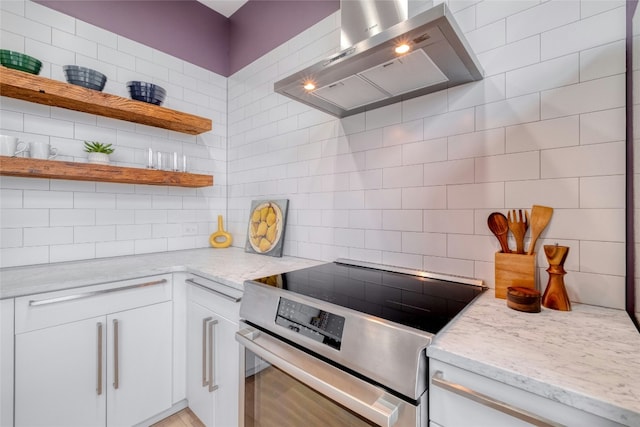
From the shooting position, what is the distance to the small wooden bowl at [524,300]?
0.87m

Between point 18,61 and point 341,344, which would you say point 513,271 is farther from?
point 18,61

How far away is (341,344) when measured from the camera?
31.9 inches

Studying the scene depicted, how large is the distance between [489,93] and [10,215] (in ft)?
8.21

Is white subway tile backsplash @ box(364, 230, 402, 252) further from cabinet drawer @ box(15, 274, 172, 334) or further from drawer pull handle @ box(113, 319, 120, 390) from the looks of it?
drawer pull handle @ box(113, 319, 120, 390)

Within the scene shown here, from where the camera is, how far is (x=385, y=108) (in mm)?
1467

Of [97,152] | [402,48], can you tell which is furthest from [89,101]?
[402,48]

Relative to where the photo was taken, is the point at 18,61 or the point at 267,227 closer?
the point at 18,61

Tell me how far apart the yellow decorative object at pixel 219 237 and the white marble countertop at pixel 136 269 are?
368 millimetres

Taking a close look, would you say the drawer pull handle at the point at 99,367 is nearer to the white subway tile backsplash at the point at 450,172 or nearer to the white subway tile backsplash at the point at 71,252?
the white subway tile backsplash at the point at 71,252

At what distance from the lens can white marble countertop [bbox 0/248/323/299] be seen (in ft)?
4.09

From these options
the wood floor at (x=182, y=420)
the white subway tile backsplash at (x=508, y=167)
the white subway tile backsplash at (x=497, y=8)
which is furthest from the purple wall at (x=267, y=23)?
the wood floor at (x=182, y=420)

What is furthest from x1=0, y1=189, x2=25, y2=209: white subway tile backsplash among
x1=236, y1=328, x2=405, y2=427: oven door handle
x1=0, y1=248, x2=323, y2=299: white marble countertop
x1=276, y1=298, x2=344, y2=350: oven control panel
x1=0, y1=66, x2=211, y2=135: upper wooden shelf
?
x1=276, y1=298, x2=344, y2=350: oven control panel

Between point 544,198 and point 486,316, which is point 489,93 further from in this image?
A: point 486,316

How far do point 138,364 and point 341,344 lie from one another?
4.21 feet
